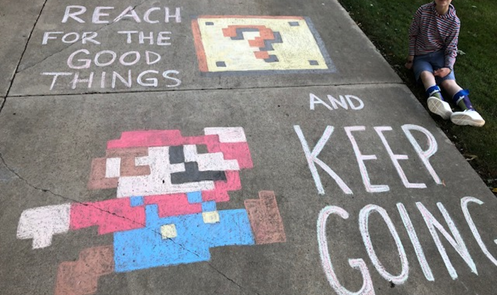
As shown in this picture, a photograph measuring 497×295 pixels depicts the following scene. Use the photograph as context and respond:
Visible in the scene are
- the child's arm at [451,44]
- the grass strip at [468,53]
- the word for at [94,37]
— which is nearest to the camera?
the grass strip at [468,53]

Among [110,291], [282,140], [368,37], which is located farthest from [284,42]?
[110,291]

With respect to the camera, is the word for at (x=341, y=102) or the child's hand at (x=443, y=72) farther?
the child's hand at (x=443, y=72)

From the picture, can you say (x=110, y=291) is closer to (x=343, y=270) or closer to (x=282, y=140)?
(x=343, y=270)

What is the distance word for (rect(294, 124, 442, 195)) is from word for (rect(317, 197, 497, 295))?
20 centimetres

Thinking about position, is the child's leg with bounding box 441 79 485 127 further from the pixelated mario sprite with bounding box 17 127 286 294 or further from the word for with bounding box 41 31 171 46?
the word for with bounding box 41 31 171 46

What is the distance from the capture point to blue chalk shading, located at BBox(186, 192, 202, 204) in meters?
2.71

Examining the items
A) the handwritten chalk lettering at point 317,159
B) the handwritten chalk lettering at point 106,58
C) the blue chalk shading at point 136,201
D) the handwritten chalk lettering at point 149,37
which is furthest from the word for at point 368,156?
the handwritten chalk lettering at point 149,37

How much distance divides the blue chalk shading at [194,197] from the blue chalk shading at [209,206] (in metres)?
0.05

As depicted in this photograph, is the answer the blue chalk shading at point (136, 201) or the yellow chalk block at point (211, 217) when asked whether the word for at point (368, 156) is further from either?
the blue chalk shading at point (136, 201)

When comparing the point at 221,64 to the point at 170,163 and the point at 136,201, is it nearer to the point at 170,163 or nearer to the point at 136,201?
the point at 170,163

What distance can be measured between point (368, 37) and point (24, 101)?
391 cm

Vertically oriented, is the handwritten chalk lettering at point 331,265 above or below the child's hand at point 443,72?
below

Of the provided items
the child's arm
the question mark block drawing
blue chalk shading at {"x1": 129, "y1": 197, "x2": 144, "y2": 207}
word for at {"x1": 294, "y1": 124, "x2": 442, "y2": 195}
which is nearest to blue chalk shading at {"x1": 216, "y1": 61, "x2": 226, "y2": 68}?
the question mark block drawing

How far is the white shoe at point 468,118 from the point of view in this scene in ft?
11.9
